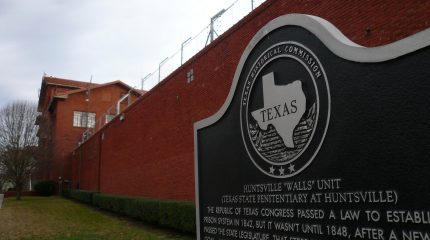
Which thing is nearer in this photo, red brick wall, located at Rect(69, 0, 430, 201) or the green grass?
red brick wall, located at Rect(69, 0, 430, 201)

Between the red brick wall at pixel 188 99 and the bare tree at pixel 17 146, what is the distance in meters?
9.48

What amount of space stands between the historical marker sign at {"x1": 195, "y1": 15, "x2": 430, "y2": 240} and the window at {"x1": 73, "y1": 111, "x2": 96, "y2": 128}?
3759cm

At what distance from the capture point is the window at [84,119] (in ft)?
126

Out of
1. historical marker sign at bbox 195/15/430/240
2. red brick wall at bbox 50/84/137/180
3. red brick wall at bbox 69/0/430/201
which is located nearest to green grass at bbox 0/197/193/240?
red brick wall at bbox 69/0/430/201

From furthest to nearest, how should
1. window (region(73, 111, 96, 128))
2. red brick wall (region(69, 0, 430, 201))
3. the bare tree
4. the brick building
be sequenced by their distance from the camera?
window (region(73, 111, 96, 128)), the brick building, the bare tree, red brick wall (region(69, 0, 430, 201))

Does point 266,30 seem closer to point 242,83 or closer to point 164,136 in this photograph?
point 242,83

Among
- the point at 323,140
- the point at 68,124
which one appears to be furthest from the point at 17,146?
the point at 323,140

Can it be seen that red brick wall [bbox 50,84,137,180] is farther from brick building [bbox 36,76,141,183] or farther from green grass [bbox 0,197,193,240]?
green grass [bbox 0,197,193,240]

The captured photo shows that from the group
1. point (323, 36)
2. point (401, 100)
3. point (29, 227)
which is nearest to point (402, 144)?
point (401, 100)

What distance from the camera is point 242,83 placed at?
2.97 m

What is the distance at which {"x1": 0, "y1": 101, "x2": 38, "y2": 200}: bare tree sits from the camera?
29.2 meters

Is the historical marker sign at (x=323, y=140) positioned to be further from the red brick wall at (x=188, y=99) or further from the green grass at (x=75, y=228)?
the green grass at (x=75, y=228)

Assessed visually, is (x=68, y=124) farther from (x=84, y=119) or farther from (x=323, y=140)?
(x=323, y=140)

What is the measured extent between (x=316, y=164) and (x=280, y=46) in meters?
0.80
